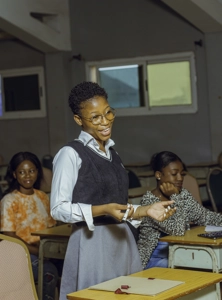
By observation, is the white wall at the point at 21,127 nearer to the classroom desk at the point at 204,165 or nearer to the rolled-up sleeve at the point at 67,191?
the classroom desk at the point at 204,165

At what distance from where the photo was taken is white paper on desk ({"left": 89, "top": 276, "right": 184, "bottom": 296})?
8.11ft

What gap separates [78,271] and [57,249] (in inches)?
60.9

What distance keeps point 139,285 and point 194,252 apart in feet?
4.14

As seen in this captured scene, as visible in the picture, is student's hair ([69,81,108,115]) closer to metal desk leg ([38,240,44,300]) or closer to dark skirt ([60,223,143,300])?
dark skirt ([60,223,143,300])

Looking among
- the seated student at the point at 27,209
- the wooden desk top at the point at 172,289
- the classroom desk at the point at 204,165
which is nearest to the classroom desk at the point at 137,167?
the classroom desk at the point at 204,165

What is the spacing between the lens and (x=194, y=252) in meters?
3.75

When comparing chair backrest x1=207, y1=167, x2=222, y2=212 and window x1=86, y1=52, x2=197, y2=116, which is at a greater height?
window x1=86, y1=52, x2=197, y2=116

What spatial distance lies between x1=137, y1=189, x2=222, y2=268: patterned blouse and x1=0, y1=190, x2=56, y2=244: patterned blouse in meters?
0.83

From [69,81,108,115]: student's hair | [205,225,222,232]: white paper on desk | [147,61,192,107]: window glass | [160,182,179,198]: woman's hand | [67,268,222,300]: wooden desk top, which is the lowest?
[67,268,222,300]: wooden desk top

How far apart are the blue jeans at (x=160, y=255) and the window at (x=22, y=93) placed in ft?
18.7

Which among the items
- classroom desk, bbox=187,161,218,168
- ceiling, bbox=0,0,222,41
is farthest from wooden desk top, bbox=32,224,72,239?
ceiling, bbox=0,0,222,41

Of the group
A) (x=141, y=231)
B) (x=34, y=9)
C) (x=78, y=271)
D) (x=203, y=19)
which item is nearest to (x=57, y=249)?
(x=141, y=231)

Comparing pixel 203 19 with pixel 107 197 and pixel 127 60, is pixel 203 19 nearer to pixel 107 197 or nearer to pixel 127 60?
pixel 127 60

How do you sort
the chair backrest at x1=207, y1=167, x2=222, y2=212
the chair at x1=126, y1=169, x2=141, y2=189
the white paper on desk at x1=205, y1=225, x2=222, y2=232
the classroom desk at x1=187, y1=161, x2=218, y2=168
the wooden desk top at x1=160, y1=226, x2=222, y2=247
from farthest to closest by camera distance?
the classroom desk at x1=187, y1=161, x2=218, y2=168 < the chair at x1=126, y1=169, x2=141, y2=189 < the chair backrest at x1=207, y1=167, x2=222, y2=212 < the white paper on desk at x1=205, y1=225, x2=222, y2=232 < the wooden desk top at x1=160, y1=226, x2=222, y2=247
